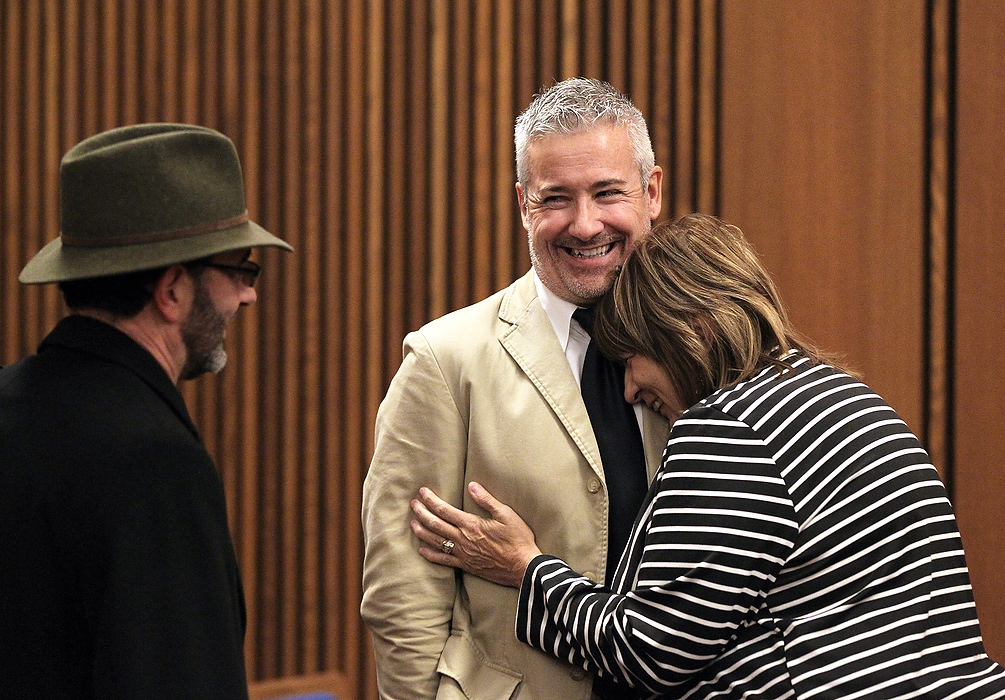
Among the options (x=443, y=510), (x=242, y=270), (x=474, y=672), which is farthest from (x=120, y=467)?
(x=474, y=672)

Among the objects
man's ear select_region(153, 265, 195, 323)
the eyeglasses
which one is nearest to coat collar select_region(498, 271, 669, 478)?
the eyeglasses

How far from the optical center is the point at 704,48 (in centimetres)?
341

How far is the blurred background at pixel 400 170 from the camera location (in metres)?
3.32

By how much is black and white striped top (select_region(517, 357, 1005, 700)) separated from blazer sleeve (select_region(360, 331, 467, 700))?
0.41 metres

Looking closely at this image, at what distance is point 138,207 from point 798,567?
1125 millimetres

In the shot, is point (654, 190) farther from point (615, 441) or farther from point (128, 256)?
point (128, 256)

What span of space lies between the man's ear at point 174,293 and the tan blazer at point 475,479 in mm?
658

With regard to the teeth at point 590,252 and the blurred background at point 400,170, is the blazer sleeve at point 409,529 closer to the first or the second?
the teeth at point 590,252

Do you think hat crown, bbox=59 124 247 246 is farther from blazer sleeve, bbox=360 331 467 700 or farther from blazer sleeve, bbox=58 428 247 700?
blazer sleeve, bbox=360 331 467 700

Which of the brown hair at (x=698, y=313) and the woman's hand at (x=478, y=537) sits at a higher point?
the brown hair at (x=698, y=313)

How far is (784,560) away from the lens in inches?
66.3

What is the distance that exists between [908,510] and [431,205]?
2.05m

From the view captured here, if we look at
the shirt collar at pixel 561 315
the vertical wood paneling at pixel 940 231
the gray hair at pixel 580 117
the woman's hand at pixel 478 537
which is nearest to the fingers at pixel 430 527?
the woman's hand at pixel 478 537

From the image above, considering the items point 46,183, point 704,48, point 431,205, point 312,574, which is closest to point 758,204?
point 704,48
